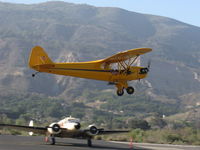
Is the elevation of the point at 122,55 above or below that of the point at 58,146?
above

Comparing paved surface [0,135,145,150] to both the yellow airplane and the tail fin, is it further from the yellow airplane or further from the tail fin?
the tail fin

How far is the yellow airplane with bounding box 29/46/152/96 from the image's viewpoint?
42344mm

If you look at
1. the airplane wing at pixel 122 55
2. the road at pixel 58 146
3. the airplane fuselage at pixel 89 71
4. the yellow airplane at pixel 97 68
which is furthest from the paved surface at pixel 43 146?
the airplane wing at pixel 122 55

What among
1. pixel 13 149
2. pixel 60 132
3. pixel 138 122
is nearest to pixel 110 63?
pixel 60 132

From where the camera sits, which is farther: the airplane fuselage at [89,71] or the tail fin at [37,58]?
the tail fin at [37,58]

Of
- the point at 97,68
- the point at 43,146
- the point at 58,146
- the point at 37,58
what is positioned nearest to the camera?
the point at 43,146

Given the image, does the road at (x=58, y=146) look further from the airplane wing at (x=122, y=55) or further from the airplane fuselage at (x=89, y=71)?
the airplane wing at (x=122, y=55)

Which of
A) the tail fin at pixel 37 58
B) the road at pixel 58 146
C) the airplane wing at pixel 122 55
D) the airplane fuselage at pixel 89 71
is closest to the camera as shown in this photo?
the road at pixel 58 146

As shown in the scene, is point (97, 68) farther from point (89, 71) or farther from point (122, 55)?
point (122, 55)

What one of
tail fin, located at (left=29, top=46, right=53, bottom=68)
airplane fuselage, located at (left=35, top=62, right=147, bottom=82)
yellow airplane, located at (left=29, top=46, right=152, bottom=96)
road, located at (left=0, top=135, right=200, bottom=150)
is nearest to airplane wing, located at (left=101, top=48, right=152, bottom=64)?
yellow airplane, located at (left=29, top=46, right=152, bottom=96)

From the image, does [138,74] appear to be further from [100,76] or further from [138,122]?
[138,122]

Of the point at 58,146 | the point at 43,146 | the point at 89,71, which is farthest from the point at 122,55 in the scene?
the point at 43,146

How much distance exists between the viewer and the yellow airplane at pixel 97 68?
4234cm

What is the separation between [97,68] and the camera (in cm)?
4394
